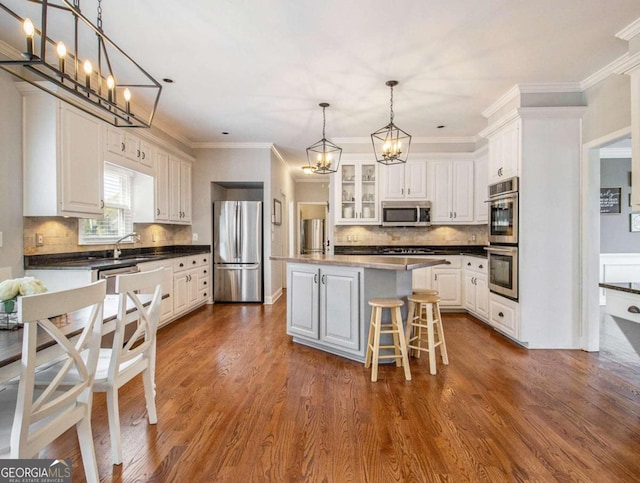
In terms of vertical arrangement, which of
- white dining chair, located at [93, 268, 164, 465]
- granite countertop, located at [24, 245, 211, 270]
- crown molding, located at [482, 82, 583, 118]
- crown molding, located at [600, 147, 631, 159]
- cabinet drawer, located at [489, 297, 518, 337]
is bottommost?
A: cabinet drawer, located at [489, 297, 518, 337]

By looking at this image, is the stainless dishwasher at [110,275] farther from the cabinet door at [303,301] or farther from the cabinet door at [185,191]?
the cabinet door at [185,191]

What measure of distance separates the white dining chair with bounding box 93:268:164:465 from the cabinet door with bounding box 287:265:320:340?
1.60 m

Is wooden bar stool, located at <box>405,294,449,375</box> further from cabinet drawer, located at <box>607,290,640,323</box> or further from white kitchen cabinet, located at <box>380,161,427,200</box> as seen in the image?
white kitchen cabinet, located at <box>380,161,427,200</box>

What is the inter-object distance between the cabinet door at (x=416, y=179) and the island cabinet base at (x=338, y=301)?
2465 mm

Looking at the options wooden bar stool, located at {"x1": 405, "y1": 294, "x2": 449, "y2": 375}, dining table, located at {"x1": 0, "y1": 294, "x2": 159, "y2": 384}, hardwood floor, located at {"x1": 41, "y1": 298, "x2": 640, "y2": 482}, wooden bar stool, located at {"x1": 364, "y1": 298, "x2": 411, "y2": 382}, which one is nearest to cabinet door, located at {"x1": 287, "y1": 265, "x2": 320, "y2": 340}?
hardwood floor, located at {"x1": 41, "y1": 298, "x2": 640, "y2": 482}

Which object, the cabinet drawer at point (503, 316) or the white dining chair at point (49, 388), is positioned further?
the cabinet drawer at point (503, 316)

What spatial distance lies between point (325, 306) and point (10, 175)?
9.62ft

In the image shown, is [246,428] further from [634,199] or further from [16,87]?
[16,87]

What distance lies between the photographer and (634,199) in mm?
2504

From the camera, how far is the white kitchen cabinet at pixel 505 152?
3.55 meters

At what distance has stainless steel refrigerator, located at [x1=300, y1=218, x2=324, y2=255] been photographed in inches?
326

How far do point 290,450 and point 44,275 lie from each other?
2645 millimetres

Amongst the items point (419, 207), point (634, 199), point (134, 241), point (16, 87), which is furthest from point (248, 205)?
point (634, 199)

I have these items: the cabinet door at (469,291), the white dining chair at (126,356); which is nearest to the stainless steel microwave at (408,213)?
the cabinet door at (469,291)
